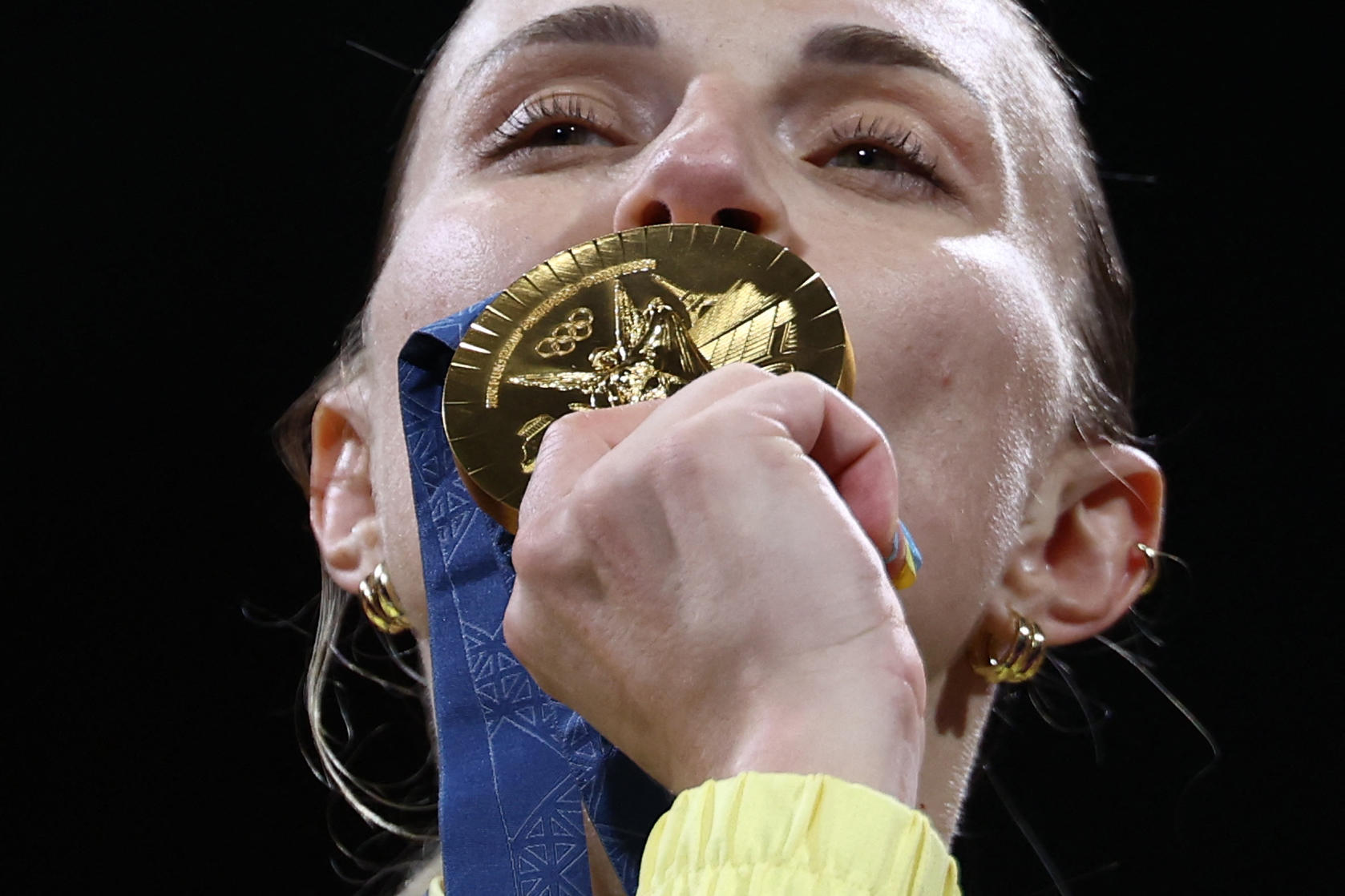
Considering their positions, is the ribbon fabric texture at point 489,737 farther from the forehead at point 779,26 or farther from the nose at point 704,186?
the forehead at point 779,26

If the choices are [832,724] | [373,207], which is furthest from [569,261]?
[373,207]

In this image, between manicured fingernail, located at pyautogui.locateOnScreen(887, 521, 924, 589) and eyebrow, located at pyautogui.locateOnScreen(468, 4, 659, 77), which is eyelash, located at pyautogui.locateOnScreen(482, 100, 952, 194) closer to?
eyebrow, located at pyautogui.locateOnScreen(468, 4, 659, 77)

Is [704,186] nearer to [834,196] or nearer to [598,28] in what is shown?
[834,196]

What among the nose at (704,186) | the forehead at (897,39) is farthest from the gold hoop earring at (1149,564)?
the nose at (704,186)

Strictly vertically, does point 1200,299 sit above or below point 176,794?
above

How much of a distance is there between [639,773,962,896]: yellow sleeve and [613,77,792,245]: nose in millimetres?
506

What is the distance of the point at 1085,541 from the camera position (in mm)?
1424

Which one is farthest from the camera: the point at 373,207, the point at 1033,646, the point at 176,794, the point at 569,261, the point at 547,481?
the point at 373,207

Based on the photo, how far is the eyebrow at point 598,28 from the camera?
1.29 m

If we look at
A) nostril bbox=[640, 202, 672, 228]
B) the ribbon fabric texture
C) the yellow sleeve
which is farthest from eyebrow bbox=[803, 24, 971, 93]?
the yellow sleeve

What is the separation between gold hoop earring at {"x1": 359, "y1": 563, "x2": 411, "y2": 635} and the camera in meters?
1.35

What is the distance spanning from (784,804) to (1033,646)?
2.21ft

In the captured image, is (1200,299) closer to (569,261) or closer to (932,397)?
Answer: (932,397)

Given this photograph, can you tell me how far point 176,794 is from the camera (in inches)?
81.1
